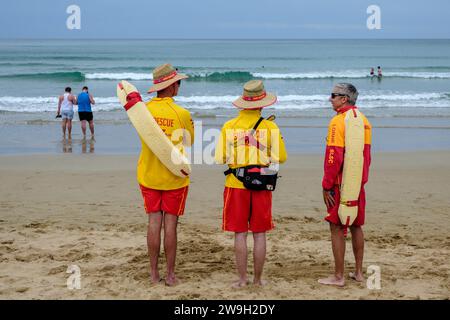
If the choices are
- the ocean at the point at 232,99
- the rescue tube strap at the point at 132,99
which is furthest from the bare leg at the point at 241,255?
the ocean at the point at 232,99

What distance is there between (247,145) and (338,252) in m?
1.18

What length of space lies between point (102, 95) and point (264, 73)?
18.7 m

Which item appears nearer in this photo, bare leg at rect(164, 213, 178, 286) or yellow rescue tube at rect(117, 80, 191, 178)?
yellow rescue tube at rect(117, 80, 191, 178)

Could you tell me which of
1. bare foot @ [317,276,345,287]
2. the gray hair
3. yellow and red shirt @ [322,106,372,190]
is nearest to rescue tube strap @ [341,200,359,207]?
yellow and red shirt @ [322,106,372,190]

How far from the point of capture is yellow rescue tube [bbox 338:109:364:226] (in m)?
4.66

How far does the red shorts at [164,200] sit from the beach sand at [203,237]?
0.66m

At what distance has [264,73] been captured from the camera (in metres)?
45.3

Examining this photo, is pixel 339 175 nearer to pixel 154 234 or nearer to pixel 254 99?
pixel 254 99

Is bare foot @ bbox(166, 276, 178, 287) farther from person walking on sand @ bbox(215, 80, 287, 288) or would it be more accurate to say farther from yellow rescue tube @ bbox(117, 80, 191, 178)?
yellow rescue tube @ bbox(117, 80, 191, 178)

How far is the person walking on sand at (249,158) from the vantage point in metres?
4.74

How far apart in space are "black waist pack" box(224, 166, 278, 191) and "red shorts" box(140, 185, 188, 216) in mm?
553

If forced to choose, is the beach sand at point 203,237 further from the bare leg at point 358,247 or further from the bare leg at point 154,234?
the bare leg at point 154,234

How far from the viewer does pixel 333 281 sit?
5.01 meters
